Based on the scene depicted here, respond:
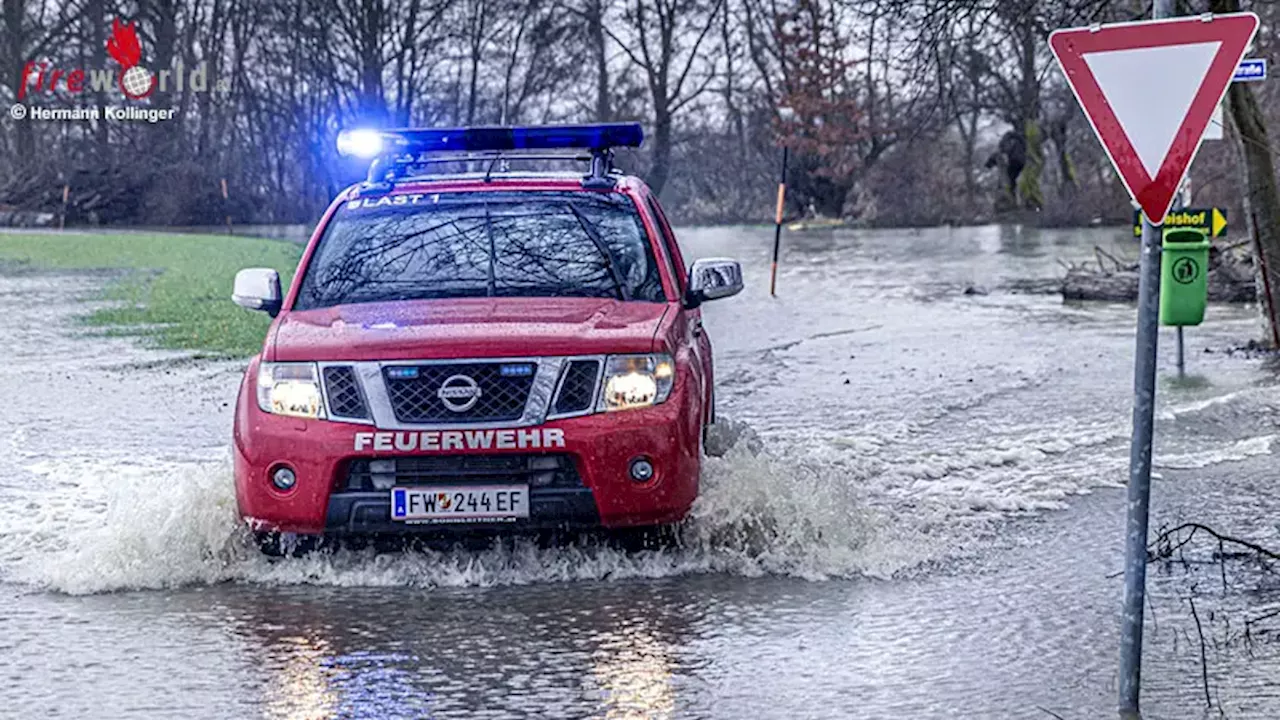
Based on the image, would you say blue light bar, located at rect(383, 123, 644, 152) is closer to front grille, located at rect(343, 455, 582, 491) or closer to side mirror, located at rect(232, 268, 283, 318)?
side mirror, located at rect(232, 268, 283, 318)

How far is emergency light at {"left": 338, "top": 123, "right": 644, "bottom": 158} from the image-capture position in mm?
9805

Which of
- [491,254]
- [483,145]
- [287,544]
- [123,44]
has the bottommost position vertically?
[287,544]

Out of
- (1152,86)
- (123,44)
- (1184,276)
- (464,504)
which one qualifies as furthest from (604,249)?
(123,44)

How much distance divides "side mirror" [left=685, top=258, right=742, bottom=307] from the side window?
76mm

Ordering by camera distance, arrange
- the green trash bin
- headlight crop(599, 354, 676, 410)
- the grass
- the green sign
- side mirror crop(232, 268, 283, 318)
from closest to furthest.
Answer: headlight crop(599, 354, 676, 410), side mirror crop(232, 268, 283, 318), the green sign, the green trash bin, the grass

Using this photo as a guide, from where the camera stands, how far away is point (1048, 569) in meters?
8.52

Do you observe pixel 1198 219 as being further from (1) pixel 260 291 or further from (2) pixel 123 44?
(2) pixel 123 44

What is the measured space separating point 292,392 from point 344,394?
0.25 metres

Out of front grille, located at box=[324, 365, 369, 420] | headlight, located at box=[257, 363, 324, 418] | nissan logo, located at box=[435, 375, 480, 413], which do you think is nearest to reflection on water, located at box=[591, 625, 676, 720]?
nissan logo, located at box=[435, 375, 480, 413]

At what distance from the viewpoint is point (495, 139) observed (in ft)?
32.4

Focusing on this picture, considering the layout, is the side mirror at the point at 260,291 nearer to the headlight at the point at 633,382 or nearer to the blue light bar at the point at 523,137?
the blue light bar at the point at 523,137

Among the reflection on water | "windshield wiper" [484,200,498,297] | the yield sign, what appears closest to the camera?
the yield sign

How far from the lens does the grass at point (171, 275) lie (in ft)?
67.9

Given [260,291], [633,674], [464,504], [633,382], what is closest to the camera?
[633,674]
